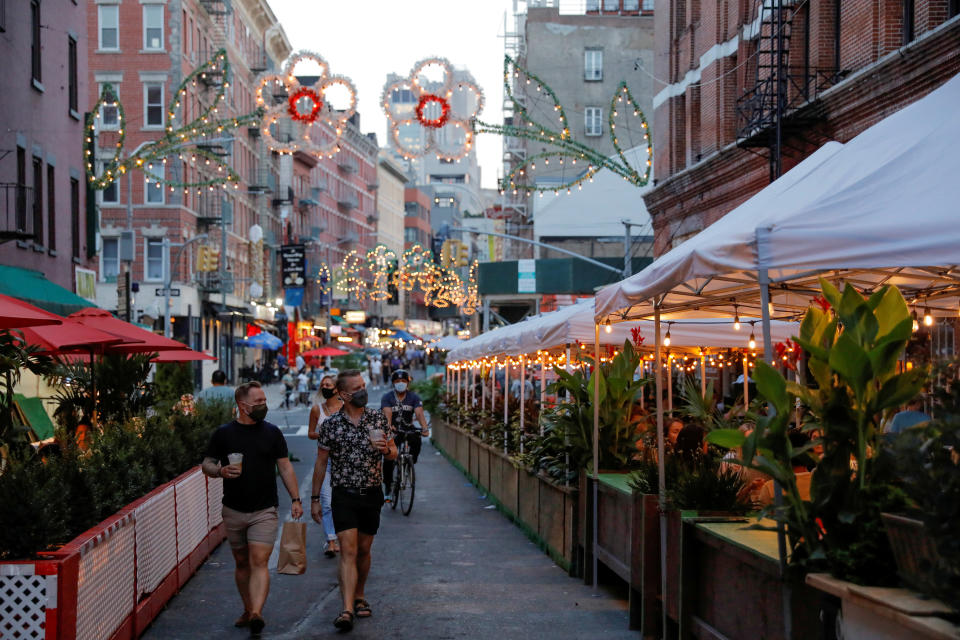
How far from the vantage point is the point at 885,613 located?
5.18 metres

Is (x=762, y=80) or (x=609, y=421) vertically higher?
(x=762, y=80)

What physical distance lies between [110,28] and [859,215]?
171 ft

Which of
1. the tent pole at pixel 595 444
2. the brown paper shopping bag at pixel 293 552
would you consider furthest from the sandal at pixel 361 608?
the tent pole at pixel 595 444

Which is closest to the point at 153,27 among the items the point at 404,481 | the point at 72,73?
the point at 72,73

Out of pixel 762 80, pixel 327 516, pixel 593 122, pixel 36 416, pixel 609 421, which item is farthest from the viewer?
pixel 593 122

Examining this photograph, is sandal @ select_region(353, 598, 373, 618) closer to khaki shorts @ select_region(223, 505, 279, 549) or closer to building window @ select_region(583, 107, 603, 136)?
khaki shorts @ select_region(223, 505, 279, 549)

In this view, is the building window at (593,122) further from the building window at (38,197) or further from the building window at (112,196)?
the building window at (38,197)

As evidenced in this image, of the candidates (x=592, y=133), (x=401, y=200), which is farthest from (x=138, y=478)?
(x=401, y=200)

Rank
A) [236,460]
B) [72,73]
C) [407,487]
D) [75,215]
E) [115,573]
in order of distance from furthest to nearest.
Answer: [75,215] → [72,73] → [407,487] → [236,460] → [115,573]

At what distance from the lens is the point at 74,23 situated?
95.3 feet

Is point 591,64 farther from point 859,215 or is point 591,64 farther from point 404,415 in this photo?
point 859,215

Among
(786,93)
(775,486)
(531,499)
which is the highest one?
(786,93)

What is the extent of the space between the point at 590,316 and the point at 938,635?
966 centimetres

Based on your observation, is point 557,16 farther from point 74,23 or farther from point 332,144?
point 332,144
